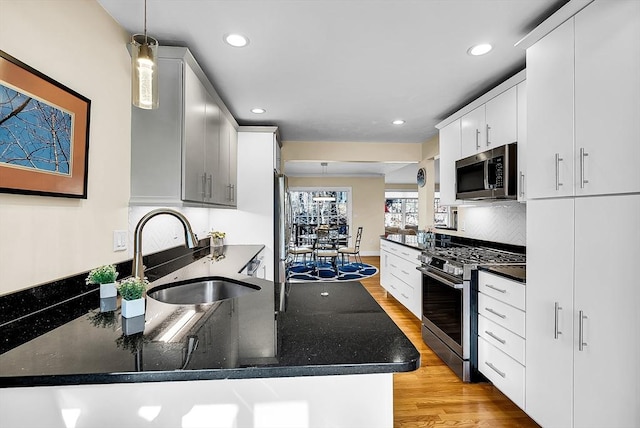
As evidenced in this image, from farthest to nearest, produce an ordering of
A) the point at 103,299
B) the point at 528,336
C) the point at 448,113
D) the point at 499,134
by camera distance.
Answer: the point at 448,113, the point at 499,134, the point at 528,336, the point at 103,299

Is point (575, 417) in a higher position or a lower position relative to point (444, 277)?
lower

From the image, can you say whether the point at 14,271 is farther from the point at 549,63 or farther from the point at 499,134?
→ the point at 499,134

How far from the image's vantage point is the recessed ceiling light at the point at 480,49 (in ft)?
7.06

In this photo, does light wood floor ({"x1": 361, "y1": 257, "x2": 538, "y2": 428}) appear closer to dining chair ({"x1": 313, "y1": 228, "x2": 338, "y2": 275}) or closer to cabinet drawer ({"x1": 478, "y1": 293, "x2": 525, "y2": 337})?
cabinet drawer ({"x1": 478, "y1": 293, "x2": 525, "y2": 337})

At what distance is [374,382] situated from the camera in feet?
3.20

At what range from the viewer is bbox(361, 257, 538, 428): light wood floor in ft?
6.67

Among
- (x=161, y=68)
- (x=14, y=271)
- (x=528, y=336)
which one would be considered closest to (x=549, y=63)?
(x=528, y=336)

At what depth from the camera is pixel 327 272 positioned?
22.6 feet

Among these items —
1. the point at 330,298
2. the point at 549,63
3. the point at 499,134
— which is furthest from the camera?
the point at 499,134

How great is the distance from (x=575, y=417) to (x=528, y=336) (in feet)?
1.39

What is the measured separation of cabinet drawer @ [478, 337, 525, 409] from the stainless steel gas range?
0.36 ft

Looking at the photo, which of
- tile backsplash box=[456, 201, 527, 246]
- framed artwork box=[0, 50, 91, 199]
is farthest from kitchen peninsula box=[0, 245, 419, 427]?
tile backsplash box=[456, 201, 527, 246]

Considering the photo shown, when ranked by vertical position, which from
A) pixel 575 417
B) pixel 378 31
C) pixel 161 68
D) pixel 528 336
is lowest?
pixel 575 417

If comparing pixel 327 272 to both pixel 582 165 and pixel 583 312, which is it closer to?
pixel 583 312
